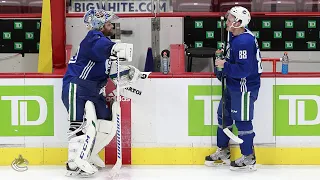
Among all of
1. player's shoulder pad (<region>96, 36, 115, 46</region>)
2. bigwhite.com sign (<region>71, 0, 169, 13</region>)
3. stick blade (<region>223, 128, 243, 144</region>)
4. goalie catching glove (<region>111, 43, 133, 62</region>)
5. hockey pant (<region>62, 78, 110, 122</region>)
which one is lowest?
stick blade (<region>223, 128, 243, 144</region>)

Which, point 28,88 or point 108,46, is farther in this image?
point 28,88

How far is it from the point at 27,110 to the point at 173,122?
1.26 meters

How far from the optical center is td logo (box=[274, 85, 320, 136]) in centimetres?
718

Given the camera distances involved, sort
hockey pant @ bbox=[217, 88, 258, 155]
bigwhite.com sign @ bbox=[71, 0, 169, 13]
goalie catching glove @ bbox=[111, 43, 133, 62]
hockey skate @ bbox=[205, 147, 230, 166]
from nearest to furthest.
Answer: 1. goalie catching glove @ bbox=[111, 43, 133, 62]
2. hockey pant @ bbox=[217, 88, 258, 155]
3. hockey skate @ bbox=[205, 147, 230, 166]
4. bigwhite.com sign @ bbox=[71, 0, 169, 13]

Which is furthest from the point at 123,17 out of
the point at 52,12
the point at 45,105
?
the point at 45,105

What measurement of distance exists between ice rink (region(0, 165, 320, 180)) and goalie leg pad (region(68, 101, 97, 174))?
13 cm

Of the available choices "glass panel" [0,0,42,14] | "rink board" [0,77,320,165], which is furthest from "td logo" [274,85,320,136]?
"glass panel" [0,0,42,14]

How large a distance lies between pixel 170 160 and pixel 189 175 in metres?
0.42

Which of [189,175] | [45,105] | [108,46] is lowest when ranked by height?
[189,175]

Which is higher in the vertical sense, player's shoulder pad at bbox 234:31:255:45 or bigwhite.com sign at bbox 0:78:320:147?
player's shoulder pad at bbox 234:31:255:45

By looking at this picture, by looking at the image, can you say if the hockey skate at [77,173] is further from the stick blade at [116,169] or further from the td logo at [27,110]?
the td logo at [27,110]

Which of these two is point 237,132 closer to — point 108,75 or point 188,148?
point 188,148

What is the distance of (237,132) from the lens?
23.6 ft

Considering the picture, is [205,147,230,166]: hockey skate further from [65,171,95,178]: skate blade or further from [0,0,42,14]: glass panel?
[0,0,42,14]: glass panel
